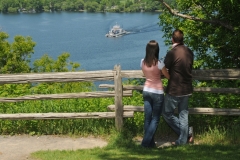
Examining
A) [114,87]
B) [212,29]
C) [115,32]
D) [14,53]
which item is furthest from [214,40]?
[115,32]

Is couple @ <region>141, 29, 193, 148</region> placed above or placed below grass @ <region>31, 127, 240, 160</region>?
above

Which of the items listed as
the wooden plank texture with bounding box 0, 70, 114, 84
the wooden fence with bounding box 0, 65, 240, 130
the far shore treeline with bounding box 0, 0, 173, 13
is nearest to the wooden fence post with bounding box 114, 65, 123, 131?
the wooden fence with bounding box 0, 65, 240, 130

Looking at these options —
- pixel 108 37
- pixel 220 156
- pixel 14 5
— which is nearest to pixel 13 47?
pixel 220 156

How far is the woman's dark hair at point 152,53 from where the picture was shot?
6303mm

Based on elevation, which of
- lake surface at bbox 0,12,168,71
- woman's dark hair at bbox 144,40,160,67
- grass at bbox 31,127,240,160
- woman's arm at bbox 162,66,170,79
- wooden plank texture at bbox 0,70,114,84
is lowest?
lake surface at bbox 0,12,168,71

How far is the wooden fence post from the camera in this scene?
7.17 metres

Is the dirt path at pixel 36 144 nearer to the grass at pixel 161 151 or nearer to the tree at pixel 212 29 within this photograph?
the grass at pixel 161 151

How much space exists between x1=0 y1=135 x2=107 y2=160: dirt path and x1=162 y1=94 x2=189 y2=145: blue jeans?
46.5 inches

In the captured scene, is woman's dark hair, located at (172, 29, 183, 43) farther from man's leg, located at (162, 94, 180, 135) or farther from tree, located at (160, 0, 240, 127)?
tree, located at (160, 0, 240, 127)

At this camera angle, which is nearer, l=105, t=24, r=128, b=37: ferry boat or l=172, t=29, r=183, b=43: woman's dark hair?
l=172, t=29, r=183, b=43: woman's dark hair

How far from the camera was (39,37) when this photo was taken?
8250cm

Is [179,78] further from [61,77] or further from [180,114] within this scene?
[61,77]

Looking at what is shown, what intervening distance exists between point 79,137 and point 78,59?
57.5 m

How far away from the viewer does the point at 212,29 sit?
8.43 m
